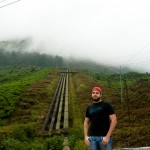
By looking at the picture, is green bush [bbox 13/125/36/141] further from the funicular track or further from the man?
the man

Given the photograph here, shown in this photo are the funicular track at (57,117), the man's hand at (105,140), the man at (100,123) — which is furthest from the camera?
the funicular track at (57,117)

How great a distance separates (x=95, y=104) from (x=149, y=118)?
22.5m

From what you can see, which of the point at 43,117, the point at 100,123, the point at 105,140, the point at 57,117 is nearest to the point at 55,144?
the point at 100,123

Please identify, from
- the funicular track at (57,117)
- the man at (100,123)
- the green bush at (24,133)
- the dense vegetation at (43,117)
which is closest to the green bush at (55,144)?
the dense vegetation at (43,117)

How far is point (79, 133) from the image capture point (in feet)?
64.9

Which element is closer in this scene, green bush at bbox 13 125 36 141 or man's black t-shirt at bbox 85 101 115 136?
man's black t-shirt at bbox 85 101 115 136

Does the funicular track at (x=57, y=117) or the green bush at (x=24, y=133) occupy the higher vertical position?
the green bush at (x=24, y=133)

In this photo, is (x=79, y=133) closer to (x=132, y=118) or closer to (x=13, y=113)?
(x=132, y=118)

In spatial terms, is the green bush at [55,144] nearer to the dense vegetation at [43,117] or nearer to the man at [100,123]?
the dense vegetation at [43,117]

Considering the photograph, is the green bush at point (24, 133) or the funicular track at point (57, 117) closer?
the green bush at point (24, 133)

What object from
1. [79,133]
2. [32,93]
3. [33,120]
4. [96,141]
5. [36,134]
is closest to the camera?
[96,141]

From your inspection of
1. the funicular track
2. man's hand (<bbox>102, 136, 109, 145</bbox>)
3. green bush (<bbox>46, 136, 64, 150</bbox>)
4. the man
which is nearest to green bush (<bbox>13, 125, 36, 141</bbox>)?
the funicular track

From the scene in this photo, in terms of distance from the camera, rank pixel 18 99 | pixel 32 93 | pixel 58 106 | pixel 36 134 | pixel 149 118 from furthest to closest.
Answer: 1. pixel 32 93
2. pixel 18 99
3. pixel 58 106
4. pixel 149 118
5. pixel 36 134

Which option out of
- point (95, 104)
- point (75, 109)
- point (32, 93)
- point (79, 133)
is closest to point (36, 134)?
point (79, 133)
